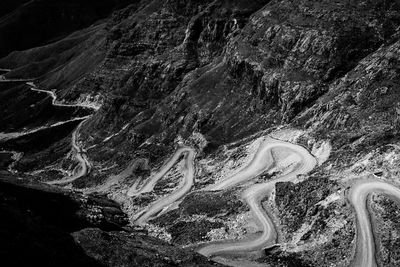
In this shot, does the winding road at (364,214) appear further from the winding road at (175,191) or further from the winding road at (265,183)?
the winding road at (175,191)

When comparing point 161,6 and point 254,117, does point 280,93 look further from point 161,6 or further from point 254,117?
point 161,6

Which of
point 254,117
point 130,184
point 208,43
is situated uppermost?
point 208,43

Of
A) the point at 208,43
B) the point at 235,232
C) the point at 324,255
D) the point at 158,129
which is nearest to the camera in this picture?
the point at 324,255

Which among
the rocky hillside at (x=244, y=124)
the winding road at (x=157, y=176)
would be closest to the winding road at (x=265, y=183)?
the rocky hillside at (x=244, y=124)

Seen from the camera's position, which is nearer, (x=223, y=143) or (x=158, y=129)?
(x=223, y=143)

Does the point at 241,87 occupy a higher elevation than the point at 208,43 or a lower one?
lower

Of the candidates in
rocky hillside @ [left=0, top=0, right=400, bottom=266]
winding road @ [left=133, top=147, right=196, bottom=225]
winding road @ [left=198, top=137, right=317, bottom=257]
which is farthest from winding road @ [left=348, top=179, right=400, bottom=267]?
winding road @ [left=133, top=147, right=196, bottom=225]

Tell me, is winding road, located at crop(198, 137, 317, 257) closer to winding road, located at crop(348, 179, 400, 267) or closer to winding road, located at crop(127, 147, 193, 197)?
winding road, located at crop(348, 179, 400, 267)

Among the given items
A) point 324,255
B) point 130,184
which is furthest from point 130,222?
point 324,255
